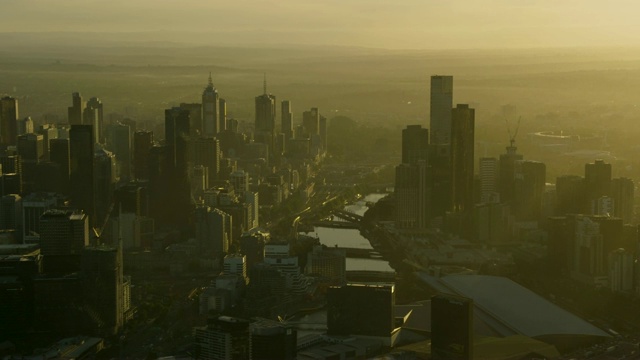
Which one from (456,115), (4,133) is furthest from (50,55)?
(456,115)

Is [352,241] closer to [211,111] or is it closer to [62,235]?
[62,235]

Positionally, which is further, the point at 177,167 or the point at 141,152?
the point at 141,152

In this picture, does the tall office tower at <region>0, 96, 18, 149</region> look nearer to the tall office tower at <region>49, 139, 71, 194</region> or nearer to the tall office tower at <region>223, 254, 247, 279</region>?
the tall office tower at <region>49, 139, 71, 194</region>

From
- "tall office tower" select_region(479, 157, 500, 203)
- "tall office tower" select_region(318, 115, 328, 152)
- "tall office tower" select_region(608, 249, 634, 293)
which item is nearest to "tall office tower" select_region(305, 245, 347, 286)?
"tall office tower" select_region(608, 249, 634, 293)

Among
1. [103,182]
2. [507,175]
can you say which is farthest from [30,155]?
[507,175]

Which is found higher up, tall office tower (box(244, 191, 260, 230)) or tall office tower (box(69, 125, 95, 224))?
tall office tower (box(69, 125, 95, 224))

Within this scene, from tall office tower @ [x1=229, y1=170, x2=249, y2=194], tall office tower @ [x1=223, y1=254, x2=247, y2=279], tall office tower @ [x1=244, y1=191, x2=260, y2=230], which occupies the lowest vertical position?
tall office tower @ [x1=223, y1=254, x2=247, y2=279]
